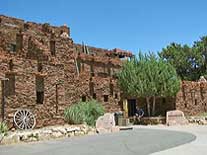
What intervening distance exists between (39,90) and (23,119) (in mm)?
2365

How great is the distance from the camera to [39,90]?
2197cm

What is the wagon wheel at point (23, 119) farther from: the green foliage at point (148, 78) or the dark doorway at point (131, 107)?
the dark doorway at point (131, 107)

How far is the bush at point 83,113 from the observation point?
74.3 ft

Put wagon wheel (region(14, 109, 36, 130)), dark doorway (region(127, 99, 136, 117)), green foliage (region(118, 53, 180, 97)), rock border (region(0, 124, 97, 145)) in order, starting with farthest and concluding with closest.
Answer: dark doorway (region(127, 99, 136, 117)) → green foliage (region(118, 53, 180, 97)) → wagon wheel (region(14, 109, 36, 130)) → rock border (region(0, 124, 97, 145))

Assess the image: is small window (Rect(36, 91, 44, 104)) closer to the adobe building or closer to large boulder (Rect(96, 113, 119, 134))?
the adobe building

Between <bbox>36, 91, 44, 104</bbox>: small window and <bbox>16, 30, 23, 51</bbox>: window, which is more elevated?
<bbox>16, 30, 23, 51</bbox>: window

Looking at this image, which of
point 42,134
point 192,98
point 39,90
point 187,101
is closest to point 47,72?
point 39,90

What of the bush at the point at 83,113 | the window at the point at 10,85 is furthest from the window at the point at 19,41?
the window at the point at 10,85

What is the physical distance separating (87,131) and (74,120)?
2.52m

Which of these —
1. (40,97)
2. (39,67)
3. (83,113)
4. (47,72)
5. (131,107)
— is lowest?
(83,113)

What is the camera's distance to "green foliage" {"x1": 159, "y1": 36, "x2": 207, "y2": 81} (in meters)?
54.3

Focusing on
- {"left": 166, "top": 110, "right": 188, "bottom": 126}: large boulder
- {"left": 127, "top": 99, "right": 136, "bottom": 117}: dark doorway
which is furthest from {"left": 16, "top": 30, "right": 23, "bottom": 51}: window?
{"left": 166, "top": 110, "right": 188, "bottom": 126}: large boulder

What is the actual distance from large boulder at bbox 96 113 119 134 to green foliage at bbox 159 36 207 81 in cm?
3342

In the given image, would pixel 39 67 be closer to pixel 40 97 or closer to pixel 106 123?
pixel 40 97
